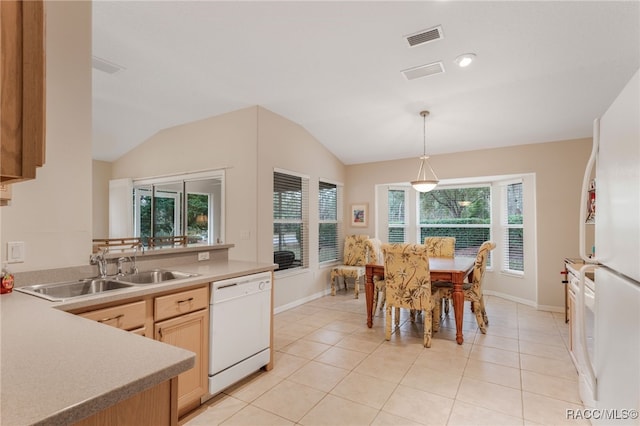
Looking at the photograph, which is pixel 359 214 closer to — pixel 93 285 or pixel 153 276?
pixel 153 276

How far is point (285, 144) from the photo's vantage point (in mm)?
4727

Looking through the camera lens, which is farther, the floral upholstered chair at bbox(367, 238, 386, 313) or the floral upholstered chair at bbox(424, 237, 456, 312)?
the floral upholstered chair at bbox(424, 237, 456, 312)

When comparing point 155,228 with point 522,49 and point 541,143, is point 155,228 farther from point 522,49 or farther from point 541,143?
point 541,143

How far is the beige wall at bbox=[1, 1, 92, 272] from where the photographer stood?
1906 mm

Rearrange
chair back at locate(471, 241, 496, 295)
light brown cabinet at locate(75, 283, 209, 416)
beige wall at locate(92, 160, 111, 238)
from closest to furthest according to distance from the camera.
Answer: light brown cabinet at locate(75, 283, 209, 416) < chair back at locate(471, 241, 496, 295) < beige wall at locate(92, 160, 111, 238)

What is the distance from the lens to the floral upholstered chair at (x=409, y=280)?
331 cm

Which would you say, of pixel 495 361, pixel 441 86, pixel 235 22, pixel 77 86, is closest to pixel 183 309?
pixel 77 86

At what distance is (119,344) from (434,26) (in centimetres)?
297

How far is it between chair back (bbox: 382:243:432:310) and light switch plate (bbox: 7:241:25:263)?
2.89 m

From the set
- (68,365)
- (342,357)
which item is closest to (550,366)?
(342,357)

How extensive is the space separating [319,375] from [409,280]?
52.2 inches

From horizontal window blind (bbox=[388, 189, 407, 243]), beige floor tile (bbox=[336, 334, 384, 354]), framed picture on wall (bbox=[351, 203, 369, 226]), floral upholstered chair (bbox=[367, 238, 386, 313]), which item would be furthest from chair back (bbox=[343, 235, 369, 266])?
beige floor tile (bbox=[336, 334, 384, 354])

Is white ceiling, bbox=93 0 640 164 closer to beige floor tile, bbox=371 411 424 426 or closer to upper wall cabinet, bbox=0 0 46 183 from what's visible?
upper wall cabinet, bbox=0 0 46 183

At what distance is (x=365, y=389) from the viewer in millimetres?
2488
